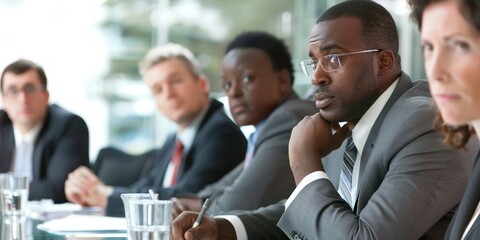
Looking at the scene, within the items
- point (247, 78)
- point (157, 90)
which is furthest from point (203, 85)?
point (247, 78)

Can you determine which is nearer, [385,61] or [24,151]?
[385,61]

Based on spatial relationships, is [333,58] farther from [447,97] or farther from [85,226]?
[85,226]

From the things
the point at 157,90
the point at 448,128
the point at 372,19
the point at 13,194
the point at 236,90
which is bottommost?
the point at 13,194

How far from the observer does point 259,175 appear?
3197mm

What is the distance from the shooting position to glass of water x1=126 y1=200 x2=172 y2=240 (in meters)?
1.94

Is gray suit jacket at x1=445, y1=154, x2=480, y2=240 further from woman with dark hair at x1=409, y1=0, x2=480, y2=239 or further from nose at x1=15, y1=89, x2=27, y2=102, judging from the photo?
nose at x1=15, y1=89, x2=27, y2=102

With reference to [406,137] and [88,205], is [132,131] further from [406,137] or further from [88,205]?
[406,137]

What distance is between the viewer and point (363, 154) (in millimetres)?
2250

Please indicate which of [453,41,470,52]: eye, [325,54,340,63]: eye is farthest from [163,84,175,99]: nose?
[453,41,470,52]: eye

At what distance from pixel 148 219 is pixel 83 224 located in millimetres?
1126

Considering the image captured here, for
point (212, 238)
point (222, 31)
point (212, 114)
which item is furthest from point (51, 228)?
point (222, 31)

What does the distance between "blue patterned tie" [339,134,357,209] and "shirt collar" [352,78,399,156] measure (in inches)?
1.4

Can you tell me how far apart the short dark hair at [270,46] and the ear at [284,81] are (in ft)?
0.05

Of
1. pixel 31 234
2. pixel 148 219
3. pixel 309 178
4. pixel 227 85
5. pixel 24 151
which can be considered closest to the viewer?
pixel 148 219
